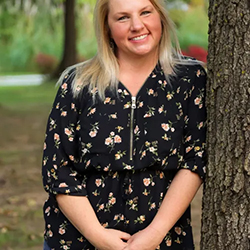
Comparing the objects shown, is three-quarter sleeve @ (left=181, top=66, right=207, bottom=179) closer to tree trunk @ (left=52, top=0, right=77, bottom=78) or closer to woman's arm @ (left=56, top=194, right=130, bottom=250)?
woman's arm @ (left=56, top=194, right=130, bottom=250)

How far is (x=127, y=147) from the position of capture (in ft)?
7.55

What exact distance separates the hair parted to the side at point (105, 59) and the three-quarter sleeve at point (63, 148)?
0.23 feet

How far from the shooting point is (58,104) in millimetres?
2375

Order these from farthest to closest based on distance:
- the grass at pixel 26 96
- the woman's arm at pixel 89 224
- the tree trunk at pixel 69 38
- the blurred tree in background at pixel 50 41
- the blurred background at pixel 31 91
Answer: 1. the blurred tree in background at pixel 50 41
2. the tree trunk at pixel 69 38
3. the grass at pixel 26 96
4. the blurred background at pixel 31 91
5. the woman's arm at pixel 89 224

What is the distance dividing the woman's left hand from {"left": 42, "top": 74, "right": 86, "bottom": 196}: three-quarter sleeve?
0.29 meters

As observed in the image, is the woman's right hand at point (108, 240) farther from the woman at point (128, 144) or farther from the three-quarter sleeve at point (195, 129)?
the three-quarter sleeve at point (195, 129)

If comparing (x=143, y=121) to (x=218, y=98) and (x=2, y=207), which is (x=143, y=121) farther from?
(x=2, y=207)

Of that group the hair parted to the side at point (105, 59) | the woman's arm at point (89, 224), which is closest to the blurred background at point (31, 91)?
the hair parted to the side at point (105, 59)

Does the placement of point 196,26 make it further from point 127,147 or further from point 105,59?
point 127,147

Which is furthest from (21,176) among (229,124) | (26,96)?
(26,96)

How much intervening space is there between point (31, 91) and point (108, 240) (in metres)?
15.5

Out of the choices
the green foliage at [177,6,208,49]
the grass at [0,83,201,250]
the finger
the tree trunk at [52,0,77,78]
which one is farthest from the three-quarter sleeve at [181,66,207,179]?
the green foliage at [177,6,208,49]

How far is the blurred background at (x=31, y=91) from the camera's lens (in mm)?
5281

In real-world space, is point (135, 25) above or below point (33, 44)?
above
